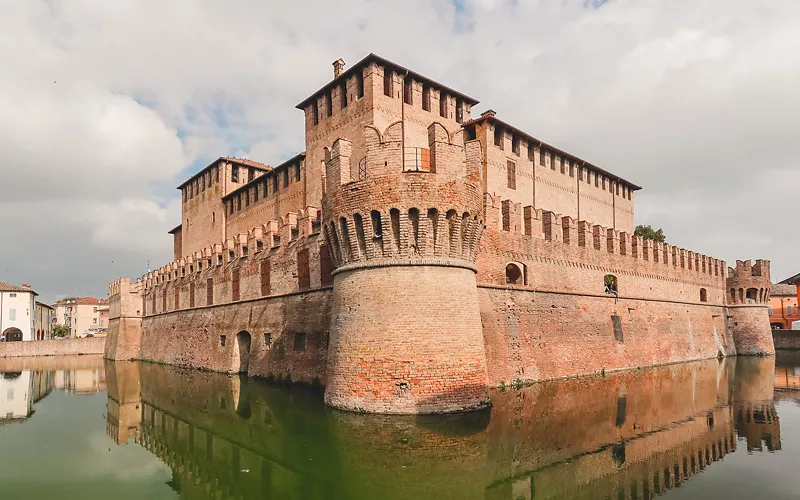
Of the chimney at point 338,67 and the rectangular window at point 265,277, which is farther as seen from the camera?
the chimney at point 338,67

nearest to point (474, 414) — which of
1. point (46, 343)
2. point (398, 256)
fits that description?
point (398, 256)

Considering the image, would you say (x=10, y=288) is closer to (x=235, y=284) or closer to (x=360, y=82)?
(x=235, y=284)

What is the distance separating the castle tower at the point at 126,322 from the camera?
136ft

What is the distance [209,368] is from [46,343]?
31.0 metres

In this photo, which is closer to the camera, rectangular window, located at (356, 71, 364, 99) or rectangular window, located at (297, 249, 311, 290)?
rectangular window, located at (297, 249, 311, 290)

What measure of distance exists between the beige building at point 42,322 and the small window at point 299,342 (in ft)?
197

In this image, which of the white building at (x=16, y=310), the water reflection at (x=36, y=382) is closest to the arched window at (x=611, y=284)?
the water reflection at (x=36, y=382)

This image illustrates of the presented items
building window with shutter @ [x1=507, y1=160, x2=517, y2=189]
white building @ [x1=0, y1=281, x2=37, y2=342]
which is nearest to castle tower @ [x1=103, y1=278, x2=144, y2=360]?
white building @ [x1=0, y1=281, x2=37, y2=342]

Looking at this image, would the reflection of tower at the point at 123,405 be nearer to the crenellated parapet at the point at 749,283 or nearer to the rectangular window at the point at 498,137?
the rectangular window at the point at 498,137

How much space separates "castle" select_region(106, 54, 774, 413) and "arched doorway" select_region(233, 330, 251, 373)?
0.23 ft

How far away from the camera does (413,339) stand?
14344mm

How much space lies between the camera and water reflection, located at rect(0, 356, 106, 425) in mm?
20105

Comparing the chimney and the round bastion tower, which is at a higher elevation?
the chimney

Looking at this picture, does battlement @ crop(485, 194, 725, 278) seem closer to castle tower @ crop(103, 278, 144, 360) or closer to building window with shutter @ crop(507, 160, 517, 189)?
building window with shutter @ crop(507, 160, 517, 189)
